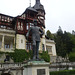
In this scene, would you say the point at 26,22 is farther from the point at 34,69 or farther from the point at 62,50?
the point at 34,69

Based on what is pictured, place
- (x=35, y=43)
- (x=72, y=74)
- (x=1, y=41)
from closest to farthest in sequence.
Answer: (x=35, y=43)
(x=72, y=74)
(x=1, y=41)

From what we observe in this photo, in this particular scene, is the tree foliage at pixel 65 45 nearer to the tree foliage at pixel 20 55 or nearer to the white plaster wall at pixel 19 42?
the tree foliage at pixel 20 55

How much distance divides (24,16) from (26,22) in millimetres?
2059

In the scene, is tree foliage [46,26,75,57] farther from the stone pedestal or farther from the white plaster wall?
the stone pedestal

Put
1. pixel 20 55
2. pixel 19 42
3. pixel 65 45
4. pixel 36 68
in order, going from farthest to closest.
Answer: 1. pixel 65 45
2. pixel 19 42
3. pixel 20 55
4. pixel 36 68

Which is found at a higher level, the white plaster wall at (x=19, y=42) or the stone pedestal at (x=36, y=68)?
the white plaster wall at (x=19, y=42)

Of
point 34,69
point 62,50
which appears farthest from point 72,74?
point 62,50

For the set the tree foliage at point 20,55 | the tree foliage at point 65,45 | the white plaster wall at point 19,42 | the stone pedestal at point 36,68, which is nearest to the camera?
the stone pedestal at point 36,68

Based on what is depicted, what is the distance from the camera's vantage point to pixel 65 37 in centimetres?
5644

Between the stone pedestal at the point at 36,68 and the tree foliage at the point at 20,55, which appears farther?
the tree foliage at the point at 20,55

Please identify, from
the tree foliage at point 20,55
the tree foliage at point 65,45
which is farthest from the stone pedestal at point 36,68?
the tree foliage at point 65,45

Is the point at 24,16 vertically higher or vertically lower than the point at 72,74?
higher

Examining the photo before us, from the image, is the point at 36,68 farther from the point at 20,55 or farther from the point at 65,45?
the point at 65,45

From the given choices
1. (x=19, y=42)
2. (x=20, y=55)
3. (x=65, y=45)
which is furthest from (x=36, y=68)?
(x=65, y=45)
